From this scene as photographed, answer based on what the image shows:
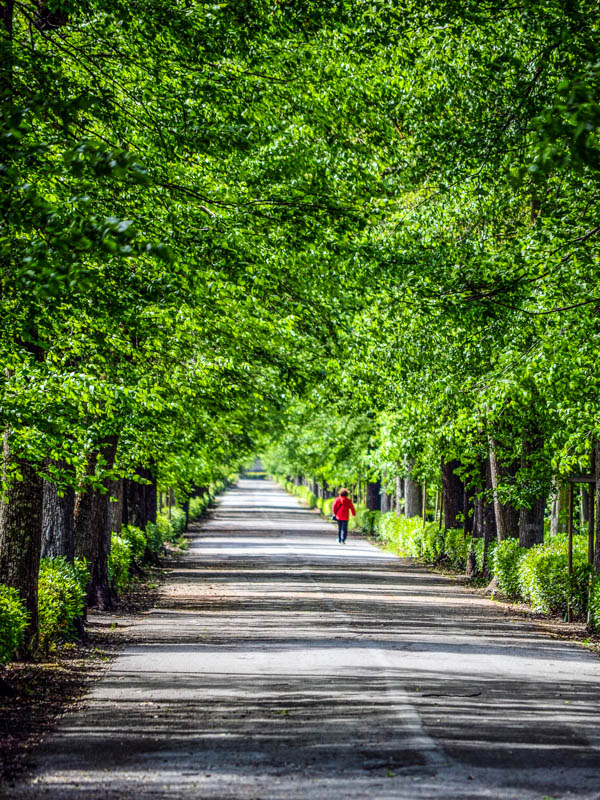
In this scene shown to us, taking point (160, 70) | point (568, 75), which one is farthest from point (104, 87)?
point (568, 75)

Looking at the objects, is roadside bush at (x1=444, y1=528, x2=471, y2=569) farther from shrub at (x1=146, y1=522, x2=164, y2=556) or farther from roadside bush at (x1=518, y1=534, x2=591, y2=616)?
shrub at (x1=146, y1=522, x2=164, y2=556)

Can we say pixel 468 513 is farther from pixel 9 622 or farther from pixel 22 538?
pixel 9 622

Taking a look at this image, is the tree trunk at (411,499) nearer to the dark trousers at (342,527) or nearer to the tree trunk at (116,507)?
the dark trousers at (342,527)

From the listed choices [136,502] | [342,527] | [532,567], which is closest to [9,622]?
[532,567]

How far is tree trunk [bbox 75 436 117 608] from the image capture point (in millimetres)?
16362

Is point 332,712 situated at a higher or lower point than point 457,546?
higher

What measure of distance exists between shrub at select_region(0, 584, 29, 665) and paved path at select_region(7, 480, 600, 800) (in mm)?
945

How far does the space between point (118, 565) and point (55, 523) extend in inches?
204

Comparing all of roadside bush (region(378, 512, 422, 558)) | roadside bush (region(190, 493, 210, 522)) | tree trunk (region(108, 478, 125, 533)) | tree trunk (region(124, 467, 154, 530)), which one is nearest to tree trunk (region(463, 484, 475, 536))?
roadside bush (region(378, 512, 422, 558))

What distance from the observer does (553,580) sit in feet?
55.0

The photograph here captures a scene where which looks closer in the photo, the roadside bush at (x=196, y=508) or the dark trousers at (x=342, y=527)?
the dark trousers at (x=342, y=527)

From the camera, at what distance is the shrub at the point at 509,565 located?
A: 19.4 metres

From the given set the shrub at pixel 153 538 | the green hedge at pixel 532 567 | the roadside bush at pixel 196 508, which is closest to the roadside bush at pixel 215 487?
the roadside bush at pixel 196 508

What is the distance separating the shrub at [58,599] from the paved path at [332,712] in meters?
1.02
